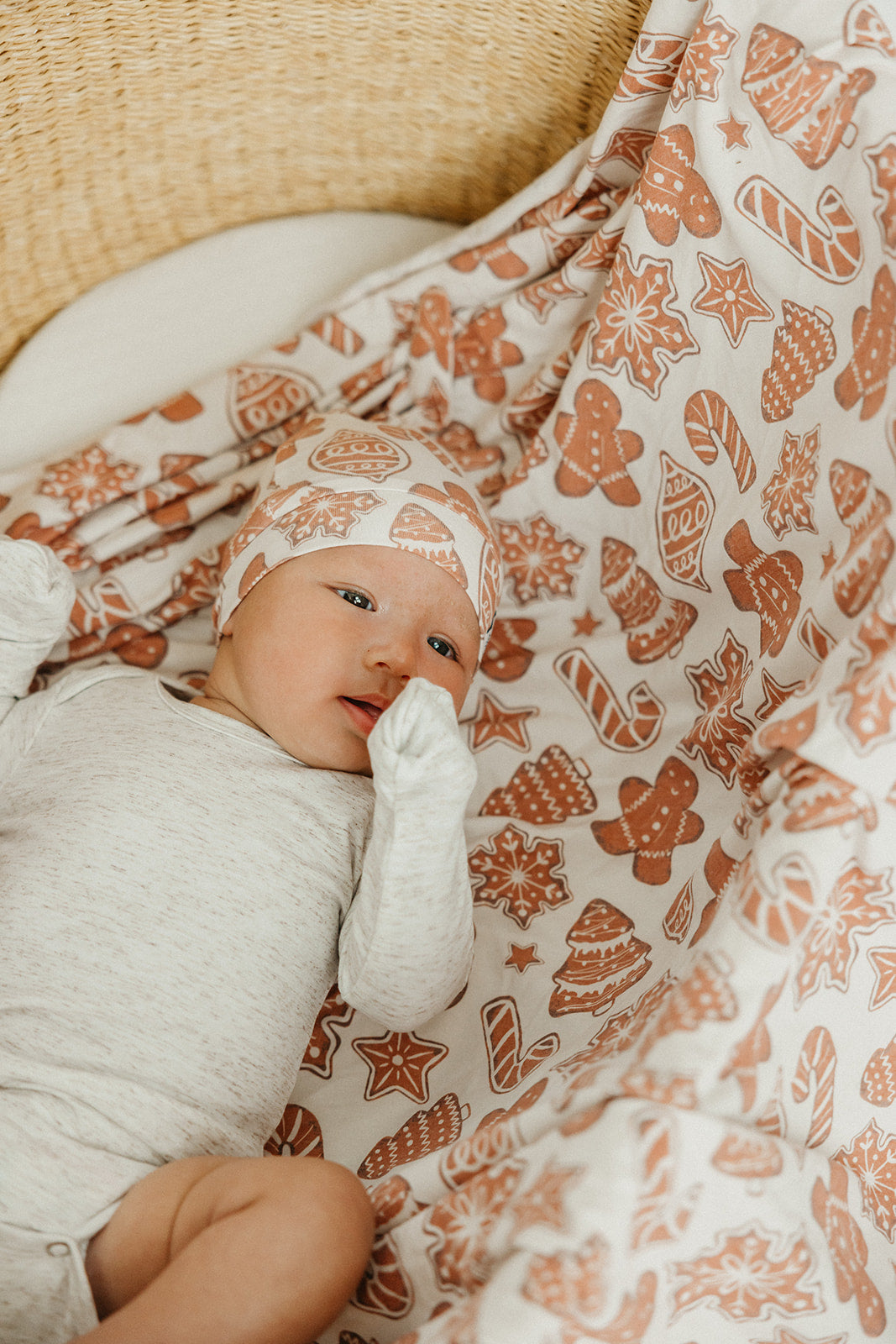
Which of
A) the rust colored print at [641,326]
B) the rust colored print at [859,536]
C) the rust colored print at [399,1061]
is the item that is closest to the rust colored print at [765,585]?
the rust colored print at [859,536]

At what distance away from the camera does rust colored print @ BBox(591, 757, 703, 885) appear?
112cm

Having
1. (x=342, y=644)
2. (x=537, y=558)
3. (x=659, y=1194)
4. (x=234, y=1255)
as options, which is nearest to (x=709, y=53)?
(x=537, y=558)

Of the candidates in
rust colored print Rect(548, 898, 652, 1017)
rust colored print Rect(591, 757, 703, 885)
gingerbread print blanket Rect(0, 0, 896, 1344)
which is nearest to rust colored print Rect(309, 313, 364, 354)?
gingerbread print blanket Rect(0, 0, 896, 1344)

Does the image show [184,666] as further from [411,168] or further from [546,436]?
[411,168]

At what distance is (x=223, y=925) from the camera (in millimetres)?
1014

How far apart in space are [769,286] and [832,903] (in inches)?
24.2

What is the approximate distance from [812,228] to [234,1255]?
0.97 m

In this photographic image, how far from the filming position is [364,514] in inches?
44.3

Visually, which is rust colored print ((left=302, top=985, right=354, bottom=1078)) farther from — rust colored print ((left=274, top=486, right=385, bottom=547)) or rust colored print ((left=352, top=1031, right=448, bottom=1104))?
rust colored print ((left=274, top=486, right=385, bottom=547))

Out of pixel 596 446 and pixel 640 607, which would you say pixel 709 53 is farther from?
pixel 640 607

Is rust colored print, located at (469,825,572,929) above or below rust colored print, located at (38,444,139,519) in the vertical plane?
below

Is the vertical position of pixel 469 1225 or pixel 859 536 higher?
pixel 859 536

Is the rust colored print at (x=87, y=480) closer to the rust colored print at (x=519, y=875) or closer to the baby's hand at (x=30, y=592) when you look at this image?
the baby's hand at (x=30, y=592)

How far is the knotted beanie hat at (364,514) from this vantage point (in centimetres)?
113
